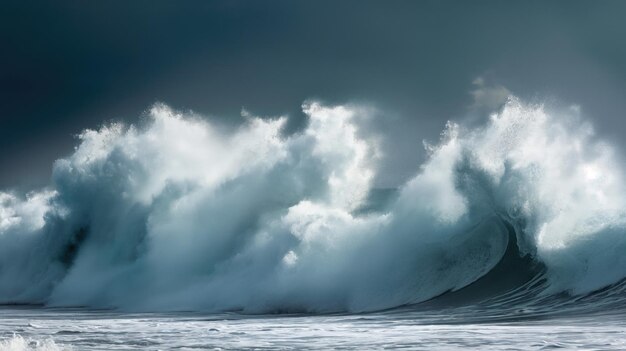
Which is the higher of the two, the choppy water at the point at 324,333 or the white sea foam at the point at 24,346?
the choppy water at the point at 324,333

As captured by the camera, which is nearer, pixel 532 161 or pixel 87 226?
pixel 532 161

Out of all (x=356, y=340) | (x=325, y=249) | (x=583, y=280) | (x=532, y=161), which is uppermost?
(x=532, y=161)

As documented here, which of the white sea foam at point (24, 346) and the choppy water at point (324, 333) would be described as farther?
the choppy water at point (324, 333)

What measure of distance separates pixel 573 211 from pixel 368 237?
4.85 meters

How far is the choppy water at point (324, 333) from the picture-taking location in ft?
35.3

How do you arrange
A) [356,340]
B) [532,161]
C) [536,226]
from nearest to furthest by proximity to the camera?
1. [356,340]
2. [536,226]
3. [532,161]

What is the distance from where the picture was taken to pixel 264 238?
22.1 m

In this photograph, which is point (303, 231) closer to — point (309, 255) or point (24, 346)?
point (309, 255)

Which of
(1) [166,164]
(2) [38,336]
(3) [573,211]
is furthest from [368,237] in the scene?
(1) [166,164]

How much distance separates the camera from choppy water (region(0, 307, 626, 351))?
10.8m

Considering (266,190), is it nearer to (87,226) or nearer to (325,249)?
(325,249)

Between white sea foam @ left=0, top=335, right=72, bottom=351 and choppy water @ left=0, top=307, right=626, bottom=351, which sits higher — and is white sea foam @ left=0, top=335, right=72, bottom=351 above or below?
below

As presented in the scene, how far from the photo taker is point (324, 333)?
1270cm

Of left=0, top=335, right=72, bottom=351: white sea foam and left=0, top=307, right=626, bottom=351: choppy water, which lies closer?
left=0, top=335, right=72, bottom=351: white sea foam
